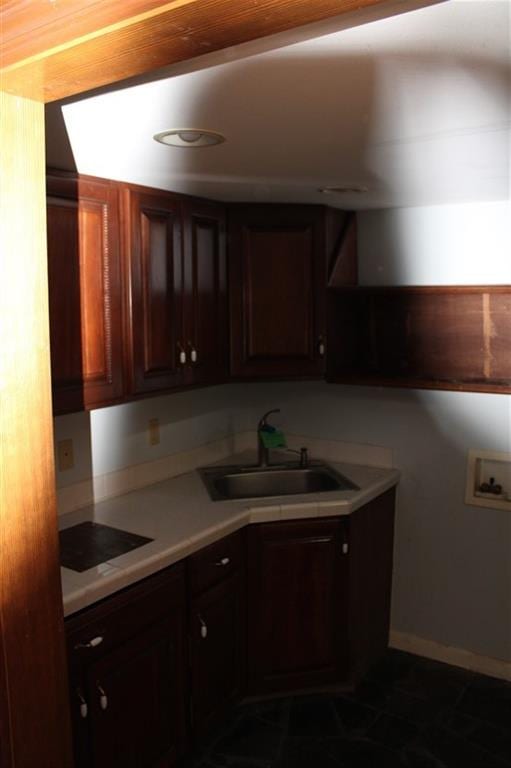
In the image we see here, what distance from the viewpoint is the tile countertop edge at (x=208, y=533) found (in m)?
1.91

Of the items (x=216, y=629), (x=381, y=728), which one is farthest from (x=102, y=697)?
(x=381, y=728)

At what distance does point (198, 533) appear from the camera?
231 cm

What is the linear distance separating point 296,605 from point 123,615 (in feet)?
3.06

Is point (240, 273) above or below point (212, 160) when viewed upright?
below

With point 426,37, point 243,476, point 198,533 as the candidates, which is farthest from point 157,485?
point 426,37

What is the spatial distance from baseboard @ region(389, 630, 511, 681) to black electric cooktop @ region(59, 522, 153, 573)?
159cm

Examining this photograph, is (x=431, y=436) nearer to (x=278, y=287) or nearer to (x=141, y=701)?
(x=278, y=287)

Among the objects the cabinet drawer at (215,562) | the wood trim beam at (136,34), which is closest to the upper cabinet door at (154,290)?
the cabinet drawer at (215,562)

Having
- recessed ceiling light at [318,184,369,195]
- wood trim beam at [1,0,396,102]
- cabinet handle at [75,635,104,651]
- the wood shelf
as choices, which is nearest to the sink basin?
the wood shelf

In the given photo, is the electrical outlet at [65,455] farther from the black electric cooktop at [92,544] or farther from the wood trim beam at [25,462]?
the wood trim beam at [25,462]

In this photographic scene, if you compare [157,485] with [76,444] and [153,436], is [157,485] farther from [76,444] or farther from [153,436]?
[76,444]

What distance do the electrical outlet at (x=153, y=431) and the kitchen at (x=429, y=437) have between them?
0.09 feet

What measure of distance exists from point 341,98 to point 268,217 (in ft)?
4.75

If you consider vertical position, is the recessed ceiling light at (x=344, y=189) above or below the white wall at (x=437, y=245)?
above
